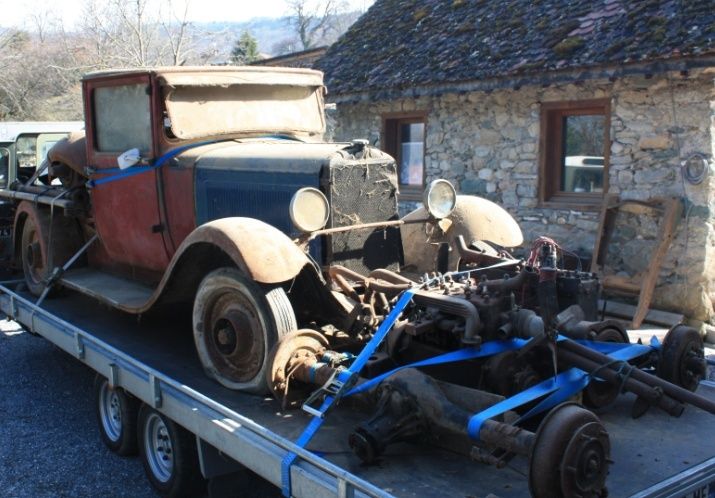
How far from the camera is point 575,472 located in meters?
2.71

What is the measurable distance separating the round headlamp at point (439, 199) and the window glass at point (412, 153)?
581cm

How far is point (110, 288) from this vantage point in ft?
18.8

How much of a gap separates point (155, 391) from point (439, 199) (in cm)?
226

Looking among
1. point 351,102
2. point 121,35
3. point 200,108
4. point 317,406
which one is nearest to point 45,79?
point 121,35

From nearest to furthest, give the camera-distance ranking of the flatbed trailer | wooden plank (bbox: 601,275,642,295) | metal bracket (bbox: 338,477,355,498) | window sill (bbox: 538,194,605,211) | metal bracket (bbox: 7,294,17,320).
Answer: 1. metal bracket (bbox: 338,477,355,498)
2. the flatbed trailer
3. metal bracket (bbox: 7,294,17,320)
4. wooden plank (bbox: 601,275,642,295)
5. window sill (bbox: 538,194,605,211)

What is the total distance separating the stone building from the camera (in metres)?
7.88

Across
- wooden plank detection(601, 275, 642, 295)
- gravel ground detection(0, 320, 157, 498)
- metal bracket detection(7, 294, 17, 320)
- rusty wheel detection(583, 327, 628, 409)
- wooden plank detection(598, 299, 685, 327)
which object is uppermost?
rusty wheel detection(583, 327, 628, 409)

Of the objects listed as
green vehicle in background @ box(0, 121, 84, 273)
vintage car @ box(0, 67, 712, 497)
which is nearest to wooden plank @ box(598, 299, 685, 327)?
vintage car @ box(0, 67, 712, 497)

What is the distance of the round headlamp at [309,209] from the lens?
4270mm

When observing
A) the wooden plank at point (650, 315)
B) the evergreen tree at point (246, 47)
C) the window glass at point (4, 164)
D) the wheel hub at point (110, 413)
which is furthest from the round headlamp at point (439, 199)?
the evergreen tree at point (246, 47)

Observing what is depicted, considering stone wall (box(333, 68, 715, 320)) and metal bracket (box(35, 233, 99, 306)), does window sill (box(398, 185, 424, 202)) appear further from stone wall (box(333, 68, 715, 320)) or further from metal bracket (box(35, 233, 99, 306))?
metal bracket (box(35, 233, 99, 306))

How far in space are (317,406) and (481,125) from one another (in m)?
6.80

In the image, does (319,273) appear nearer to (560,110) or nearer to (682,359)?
(682,359)

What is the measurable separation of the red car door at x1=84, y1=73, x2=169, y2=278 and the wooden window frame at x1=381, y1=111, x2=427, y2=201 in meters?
5.54
